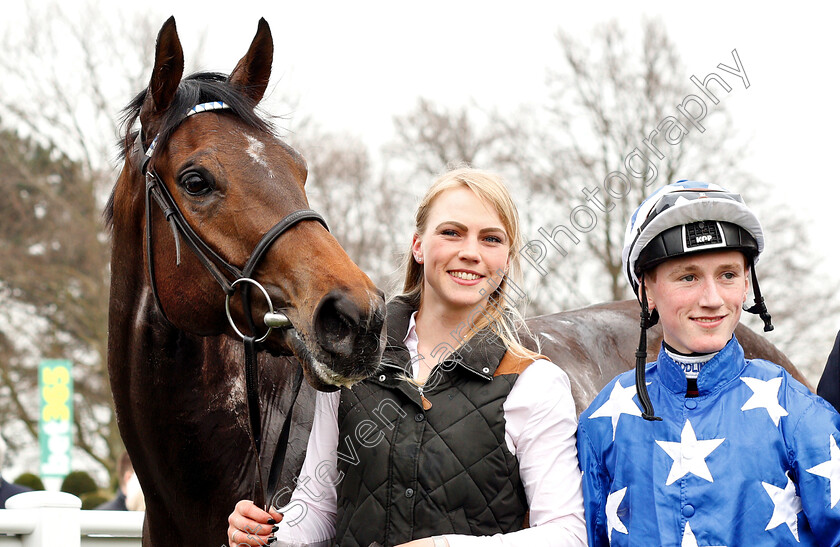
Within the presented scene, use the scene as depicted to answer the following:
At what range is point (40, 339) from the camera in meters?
16.7

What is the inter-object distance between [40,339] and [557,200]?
1033cm

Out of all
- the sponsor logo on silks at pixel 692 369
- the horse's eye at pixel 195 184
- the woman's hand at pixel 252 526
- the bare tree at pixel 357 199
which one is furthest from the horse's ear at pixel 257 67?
the bare tree at pixel 357 199

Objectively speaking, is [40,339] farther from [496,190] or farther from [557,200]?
[496,190]

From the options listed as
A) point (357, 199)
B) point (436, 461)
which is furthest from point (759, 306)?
point (357, 199)

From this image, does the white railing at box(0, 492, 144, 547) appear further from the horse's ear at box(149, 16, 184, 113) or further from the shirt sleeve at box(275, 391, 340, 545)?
the horse's ear at box(149, 16, 184, 113)

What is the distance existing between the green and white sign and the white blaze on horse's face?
1045 centimetres

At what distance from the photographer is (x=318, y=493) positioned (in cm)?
247

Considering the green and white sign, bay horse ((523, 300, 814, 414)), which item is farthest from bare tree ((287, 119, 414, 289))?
bay horse ((523, 300, 814, 414))

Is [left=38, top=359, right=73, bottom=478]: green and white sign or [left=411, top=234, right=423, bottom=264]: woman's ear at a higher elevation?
[left=411, top=234, right=423, bottom=264]: woman's ear

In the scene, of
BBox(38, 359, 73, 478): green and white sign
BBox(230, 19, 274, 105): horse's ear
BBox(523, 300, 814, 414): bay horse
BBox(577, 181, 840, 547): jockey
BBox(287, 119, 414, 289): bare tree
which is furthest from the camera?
BBox(287, 119, 414, 289): bare tree

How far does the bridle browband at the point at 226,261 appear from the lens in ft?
8.52

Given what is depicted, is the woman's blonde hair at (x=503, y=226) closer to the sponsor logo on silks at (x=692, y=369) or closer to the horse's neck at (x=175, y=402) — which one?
the sponsor logo on silks at (x=692, y=369)

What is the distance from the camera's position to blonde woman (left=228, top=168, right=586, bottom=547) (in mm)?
2227

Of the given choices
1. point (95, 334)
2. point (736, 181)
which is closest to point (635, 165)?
point (736, 181)
